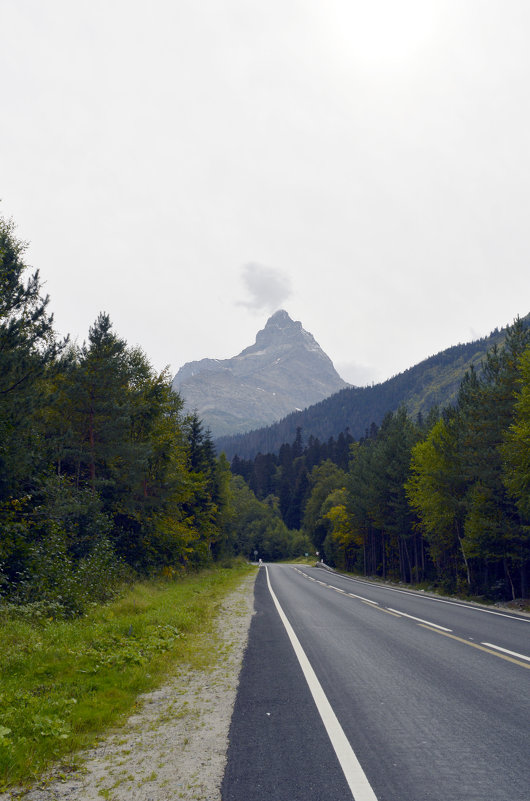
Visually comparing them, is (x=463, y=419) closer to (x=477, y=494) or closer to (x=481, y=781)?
(x=477, y=494)

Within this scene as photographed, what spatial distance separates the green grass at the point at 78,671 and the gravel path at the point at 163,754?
264mm

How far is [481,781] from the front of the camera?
12.8 feet

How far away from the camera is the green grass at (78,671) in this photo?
4.74 m

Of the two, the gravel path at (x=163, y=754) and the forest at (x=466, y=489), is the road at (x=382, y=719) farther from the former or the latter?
the forest at (x=466, y=489)

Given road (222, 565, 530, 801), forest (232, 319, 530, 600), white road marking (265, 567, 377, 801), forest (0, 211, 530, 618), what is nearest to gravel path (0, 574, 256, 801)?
road (222, 565, 530, 801)

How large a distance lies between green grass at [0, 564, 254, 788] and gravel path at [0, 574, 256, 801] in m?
→ 0.26

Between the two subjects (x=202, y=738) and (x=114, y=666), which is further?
(x=114, y=666)

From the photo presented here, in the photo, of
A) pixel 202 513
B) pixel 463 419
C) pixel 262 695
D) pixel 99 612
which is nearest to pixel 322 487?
pixel 202 513

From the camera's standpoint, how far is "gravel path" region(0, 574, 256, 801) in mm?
3822

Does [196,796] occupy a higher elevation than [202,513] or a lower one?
lower

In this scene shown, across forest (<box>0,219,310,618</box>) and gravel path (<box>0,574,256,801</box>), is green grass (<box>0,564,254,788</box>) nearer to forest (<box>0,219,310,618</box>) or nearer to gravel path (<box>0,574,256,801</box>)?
gravel path (<box>0,574,256,801</box>)

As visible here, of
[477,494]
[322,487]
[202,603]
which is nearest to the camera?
[202,603]

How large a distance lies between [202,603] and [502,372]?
17832mm

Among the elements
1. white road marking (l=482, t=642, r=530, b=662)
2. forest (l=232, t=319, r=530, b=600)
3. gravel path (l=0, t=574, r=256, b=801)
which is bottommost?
white road marking (l=482, t=642, r=530, b=662)
